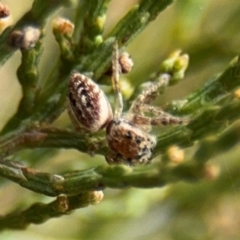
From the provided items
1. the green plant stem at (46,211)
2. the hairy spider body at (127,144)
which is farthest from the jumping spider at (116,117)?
the green plant stem at (46,211)

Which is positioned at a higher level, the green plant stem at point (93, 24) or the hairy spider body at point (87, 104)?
the green plant stem at point (93, 24)

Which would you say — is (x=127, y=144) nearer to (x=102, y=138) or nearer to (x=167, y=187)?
(x=102, y=138)

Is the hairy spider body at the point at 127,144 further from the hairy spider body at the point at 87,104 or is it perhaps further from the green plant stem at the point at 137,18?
the green plant stem at the point at 137,18

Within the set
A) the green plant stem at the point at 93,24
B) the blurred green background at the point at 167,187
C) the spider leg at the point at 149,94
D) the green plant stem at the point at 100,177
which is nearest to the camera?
the green plant stem at the point at 100,177

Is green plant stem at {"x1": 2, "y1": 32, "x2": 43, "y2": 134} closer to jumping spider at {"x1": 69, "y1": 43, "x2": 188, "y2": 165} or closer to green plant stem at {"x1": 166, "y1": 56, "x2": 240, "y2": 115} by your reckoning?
jumping spider at {"x1": 69, "y1": 43, "x2": 188, "y2": 165}

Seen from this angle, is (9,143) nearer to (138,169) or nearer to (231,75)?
(138,169)
